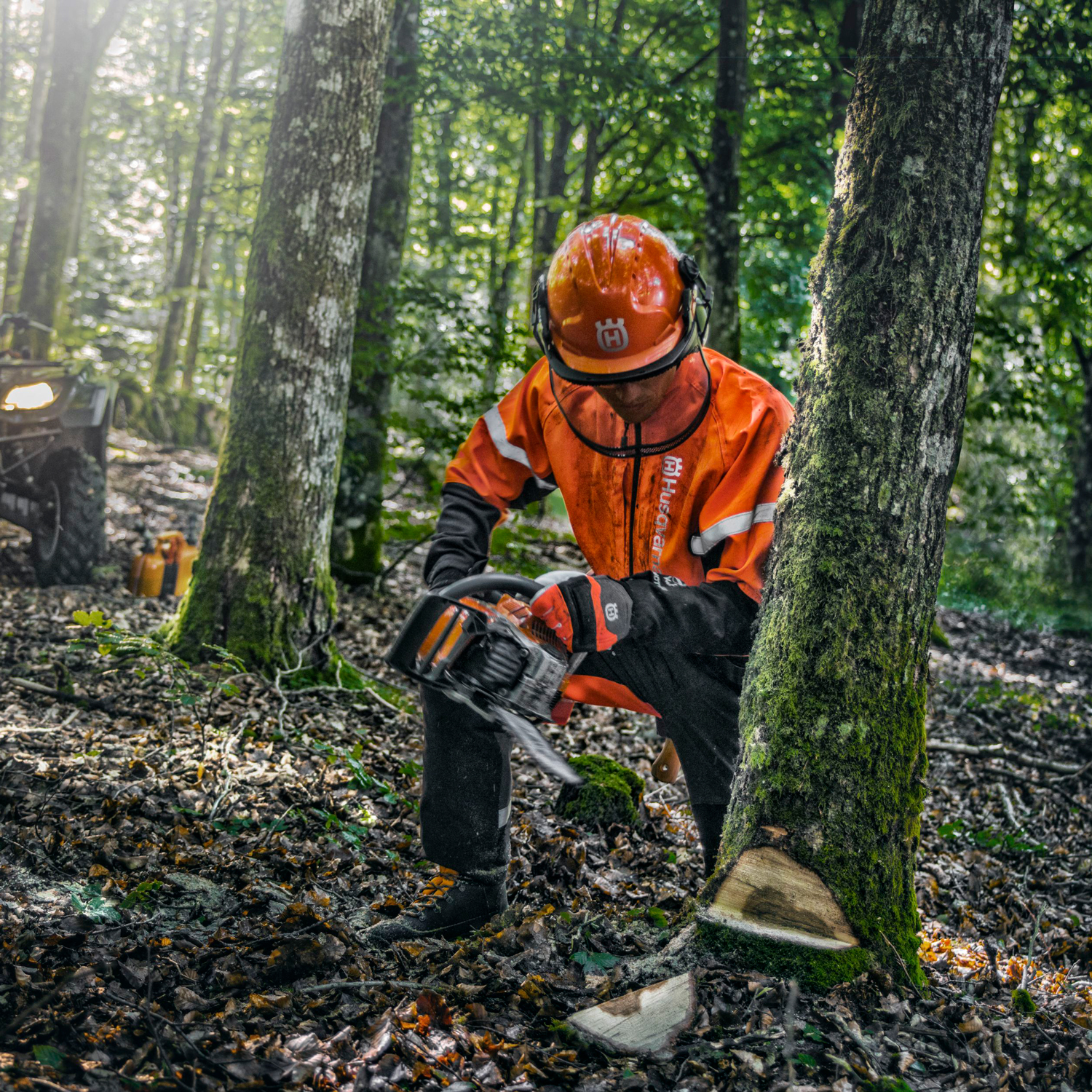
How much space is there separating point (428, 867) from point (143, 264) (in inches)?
1068

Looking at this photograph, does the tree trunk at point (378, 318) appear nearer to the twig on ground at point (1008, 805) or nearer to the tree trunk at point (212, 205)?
the twig on ground at point (1008, 805)

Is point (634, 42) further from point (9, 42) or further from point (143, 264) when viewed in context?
point (143, 264)

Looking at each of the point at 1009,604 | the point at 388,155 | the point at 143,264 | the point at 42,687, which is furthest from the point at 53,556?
the point at 143,264

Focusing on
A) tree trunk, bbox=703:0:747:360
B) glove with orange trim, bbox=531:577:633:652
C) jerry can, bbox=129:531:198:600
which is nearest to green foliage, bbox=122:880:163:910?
glove with orange trim, bbox=531:577:633:652

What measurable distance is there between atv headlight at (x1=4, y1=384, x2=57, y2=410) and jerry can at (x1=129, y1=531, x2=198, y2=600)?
3.73 ft

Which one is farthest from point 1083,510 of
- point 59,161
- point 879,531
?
point 59,161

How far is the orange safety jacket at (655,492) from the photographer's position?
2377 mm

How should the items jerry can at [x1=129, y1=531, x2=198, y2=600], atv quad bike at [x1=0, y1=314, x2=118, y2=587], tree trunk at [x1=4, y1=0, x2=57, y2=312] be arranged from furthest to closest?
tree trunk at [x1=4, y1=0, x2=57, y2=312] < jerry can at [x1=129, y1=531, x2=198, y2=600] < atv quad bike at [x1=0, y1=314, x2=118, y2=587]

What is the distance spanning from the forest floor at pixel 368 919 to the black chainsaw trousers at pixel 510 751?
0.26 metres

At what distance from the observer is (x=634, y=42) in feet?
36.9

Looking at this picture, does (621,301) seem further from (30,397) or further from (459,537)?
(30,397)

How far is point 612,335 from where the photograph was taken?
2457mm

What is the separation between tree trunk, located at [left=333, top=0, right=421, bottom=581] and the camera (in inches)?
255

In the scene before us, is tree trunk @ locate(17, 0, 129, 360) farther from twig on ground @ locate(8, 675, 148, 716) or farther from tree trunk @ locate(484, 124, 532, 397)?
twig on ground @ locate(8, 675, 148, 716)
